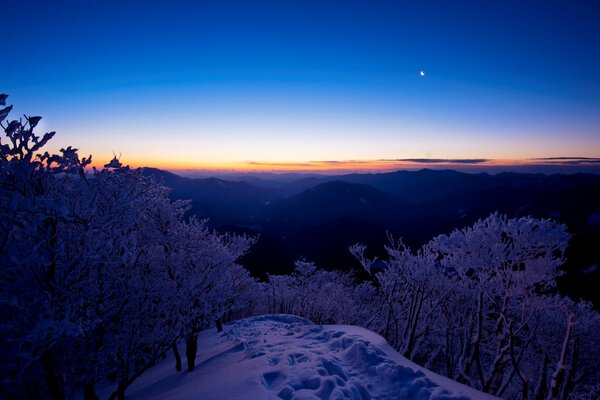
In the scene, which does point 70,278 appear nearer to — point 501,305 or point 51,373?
point 51,373

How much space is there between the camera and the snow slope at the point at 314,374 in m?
7.56

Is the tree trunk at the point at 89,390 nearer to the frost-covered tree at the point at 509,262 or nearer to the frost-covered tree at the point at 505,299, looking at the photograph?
the frost-covered tree at the point at 505,299

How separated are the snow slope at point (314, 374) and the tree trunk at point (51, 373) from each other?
11.3 ft

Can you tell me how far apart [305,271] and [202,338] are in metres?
34.6

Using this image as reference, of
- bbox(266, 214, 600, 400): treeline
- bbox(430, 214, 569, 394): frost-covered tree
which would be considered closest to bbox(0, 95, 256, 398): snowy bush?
bbox(266, 214, 600, 400): treeline

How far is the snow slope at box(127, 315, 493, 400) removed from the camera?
24.8ft

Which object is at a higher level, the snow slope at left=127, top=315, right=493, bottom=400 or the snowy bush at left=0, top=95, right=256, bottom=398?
the snowy bush at left=0, top=95, right=256, bottom=398

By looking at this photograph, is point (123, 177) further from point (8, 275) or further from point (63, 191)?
point (8, 275)

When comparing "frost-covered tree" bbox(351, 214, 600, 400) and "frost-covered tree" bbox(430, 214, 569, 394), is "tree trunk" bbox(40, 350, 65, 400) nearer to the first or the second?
"frost-covered tree" bbox(351, 214, 600, 400)

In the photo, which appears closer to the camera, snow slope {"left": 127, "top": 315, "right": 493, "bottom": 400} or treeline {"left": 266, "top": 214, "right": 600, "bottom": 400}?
snow slope {"left": 127, "top": 315, "right": 493, "bottom": 400}

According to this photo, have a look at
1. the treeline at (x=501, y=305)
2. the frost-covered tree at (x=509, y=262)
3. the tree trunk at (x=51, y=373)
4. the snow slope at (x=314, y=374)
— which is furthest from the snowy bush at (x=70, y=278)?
the frost-covered tree at (x=509, y=262)

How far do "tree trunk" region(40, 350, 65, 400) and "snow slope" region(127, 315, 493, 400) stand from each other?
136 inches

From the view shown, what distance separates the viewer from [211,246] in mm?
14797

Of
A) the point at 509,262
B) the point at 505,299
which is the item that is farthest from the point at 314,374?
the point at 509,262
